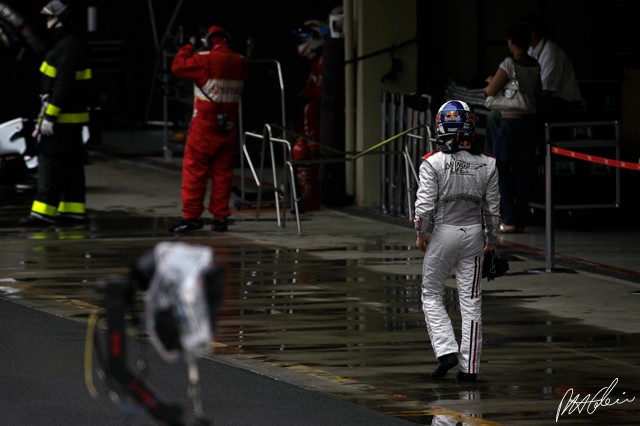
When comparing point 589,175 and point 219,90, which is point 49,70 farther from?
point 589,175

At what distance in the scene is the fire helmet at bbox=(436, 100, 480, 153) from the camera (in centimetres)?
888

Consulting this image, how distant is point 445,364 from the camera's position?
29.2 feet

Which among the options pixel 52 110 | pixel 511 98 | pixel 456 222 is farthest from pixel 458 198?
pixel 52 110

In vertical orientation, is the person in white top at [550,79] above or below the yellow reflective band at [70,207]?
above

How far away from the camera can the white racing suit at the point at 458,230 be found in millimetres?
8898

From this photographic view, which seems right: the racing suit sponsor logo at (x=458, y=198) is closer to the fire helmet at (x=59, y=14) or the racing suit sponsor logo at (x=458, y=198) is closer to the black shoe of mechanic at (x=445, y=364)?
the black shoe of mechanic at (x=445, y=364)

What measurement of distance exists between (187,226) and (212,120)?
1.10 m

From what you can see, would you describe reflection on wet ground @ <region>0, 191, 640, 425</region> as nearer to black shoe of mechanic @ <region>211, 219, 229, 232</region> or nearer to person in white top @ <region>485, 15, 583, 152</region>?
black shoe of mechanic @ <region>211, 219, 229, 232</region>

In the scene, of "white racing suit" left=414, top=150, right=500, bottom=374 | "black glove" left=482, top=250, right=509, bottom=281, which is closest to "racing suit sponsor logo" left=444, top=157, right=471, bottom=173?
"white racing suit" left=414, top=150, right=500, bottom=374

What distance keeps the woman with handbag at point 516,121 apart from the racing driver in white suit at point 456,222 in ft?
19.6

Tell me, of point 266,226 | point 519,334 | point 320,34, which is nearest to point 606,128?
point 266,226

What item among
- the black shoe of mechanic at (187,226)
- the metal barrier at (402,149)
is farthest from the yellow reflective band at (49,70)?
the metal barrier at (402,149)

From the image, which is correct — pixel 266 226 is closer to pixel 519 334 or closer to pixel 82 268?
pixel 82 268

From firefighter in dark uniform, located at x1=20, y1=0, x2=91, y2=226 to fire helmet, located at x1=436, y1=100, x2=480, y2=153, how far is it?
7722mm
